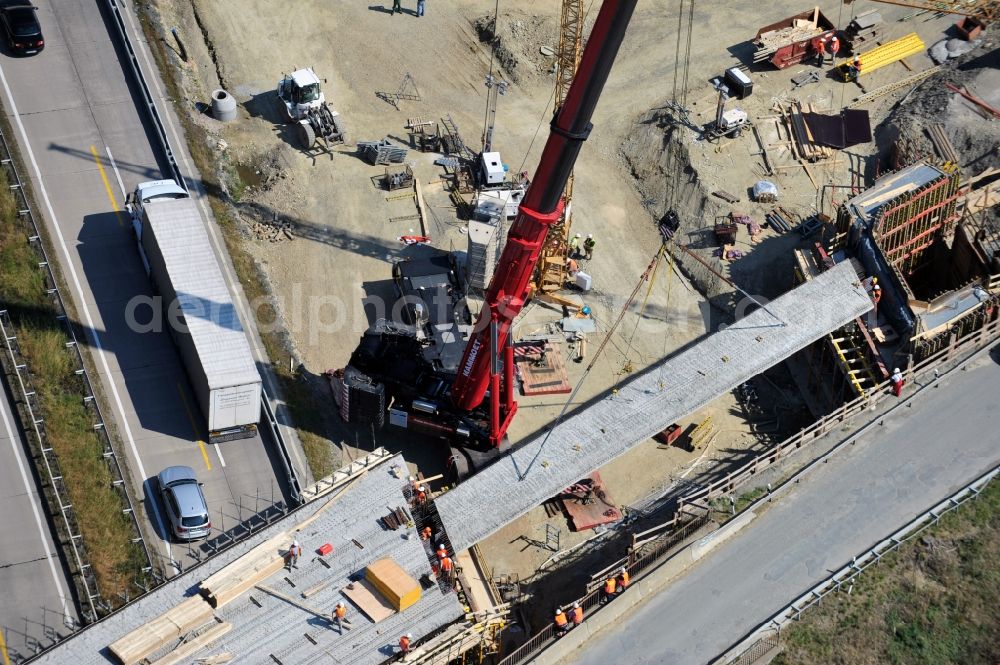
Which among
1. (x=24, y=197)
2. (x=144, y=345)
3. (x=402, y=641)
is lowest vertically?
(x=402, y=641)

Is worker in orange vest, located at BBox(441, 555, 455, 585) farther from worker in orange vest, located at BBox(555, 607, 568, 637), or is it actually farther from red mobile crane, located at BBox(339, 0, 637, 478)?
red mobile crane, located at BBox(339, 0, 637, 478)

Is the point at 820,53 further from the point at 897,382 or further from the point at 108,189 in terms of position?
the point at 108,189

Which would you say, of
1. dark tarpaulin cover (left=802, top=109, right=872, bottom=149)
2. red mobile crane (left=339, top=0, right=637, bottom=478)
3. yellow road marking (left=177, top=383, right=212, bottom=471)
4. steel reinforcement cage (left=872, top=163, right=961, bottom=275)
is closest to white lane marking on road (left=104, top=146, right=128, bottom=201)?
yellow road marking (left=177, top=383, right=212, bottom=471)

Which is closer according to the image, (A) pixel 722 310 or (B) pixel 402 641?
(B) pixel 402 641

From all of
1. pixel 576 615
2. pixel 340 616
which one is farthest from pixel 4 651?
pixel 576 615

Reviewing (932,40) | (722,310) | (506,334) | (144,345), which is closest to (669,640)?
(506,334)

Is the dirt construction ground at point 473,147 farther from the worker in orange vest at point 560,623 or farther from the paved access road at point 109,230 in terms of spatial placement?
the worker in orange vest at point 560,623

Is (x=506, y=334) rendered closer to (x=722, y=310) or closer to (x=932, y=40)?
(x=722, y=310)
